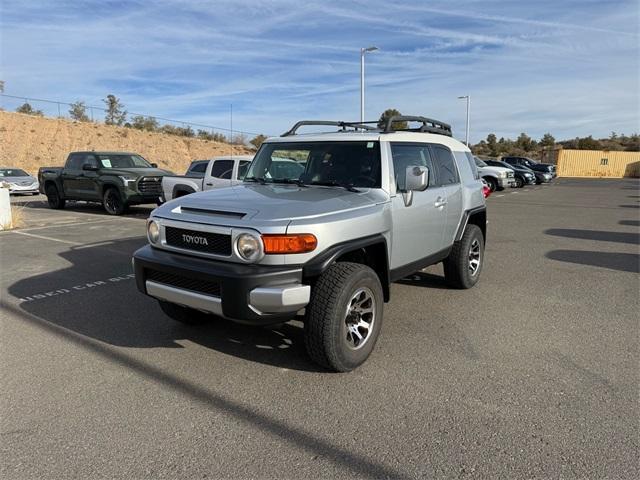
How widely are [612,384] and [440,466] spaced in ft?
5.75

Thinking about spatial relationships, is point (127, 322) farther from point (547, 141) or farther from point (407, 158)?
point (547, 141)

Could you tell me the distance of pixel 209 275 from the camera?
348cm

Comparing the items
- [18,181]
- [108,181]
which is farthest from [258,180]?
[18,181]

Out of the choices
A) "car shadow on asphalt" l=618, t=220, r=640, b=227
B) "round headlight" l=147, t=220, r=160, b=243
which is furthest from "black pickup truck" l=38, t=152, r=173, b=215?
"car shadow on asphalt" l=618, t=220, r=640, b=227

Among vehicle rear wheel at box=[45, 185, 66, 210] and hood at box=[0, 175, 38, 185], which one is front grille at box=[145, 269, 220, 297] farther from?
hood at box=[0, 175, 38, 185]

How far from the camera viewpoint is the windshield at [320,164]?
4551mm

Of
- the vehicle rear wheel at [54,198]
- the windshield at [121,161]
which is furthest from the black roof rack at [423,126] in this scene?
the vehicle rear wheel at [54,198]

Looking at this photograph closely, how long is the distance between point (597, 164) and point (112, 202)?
49.1 metres

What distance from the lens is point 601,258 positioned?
820cm

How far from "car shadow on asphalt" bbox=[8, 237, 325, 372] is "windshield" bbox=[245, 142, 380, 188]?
4.76 feet

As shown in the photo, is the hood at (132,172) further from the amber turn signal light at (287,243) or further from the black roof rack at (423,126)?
the amber turn signal light at (287,243)

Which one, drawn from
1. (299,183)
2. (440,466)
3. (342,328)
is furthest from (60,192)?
(440,466)

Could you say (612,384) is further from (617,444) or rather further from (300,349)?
(300,349)

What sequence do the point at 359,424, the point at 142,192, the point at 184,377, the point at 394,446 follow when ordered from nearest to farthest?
1. the point at 394,446
2. the point at 359,424
3. the point at 184,377
4. the point at 142,192
